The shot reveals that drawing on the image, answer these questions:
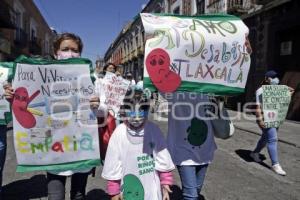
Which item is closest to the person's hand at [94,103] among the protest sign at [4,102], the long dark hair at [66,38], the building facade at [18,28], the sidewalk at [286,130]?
the long dark hair at [66,38]

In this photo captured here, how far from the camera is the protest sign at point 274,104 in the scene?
6105 millimetres

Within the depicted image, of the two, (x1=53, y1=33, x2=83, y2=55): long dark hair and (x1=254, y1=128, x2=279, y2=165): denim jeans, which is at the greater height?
(x1=53, y1=33, x2=83, y2=55): long dark hair

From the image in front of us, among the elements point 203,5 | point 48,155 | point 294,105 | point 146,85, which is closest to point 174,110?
point 146,85

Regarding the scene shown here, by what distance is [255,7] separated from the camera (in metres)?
16.6

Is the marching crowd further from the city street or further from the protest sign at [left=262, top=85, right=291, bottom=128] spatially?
the protest sign at [left=262, top=85, right=291, bottom=128]

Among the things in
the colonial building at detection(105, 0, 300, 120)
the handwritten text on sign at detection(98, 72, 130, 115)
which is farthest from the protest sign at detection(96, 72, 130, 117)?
the colonial building at detection(105, 0, 300, 120)

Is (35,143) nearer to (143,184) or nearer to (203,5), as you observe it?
(143,184)

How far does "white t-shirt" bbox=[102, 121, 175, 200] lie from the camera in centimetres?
268

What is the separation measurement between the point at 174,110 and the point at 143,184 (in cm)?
81

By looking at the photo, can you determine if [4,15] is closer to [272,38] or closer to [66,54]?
[272,38]

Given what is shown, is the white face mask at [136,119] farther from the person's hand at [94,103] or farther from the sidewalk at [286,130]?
the sidewalk at [286,130]

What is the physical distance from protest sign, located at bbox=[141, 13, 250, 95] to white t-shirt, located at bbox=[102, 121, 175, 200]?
1.45ft

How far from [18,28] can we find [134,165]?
27593 millimetres

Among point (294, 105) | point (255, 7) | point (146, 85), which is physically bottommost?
point (294, 105)
